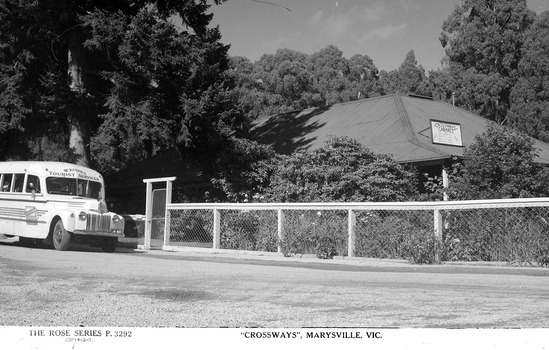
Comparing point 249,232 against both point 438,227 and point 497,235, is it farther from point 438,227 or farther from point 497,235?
point 497,235

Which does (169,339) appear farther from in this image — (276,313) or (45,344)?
(276,313)

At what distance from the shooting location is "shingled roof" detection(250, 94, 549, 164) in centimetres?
2275

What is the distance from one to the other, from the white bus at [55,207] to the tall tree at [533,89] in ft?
95.9

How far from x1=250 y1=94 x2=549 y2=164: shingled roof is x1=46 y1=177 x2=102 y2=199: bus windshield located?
812cm

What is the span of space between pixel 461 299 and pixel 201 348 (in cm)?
450

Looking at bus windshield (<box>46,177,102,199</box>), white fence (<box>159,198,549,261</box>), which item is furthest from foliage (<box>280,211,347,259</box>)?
bus windshield (<box>46,177,102,199</box>)

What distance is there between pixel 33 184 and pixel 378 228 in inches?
417

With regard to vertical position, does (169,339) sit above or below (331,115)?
below

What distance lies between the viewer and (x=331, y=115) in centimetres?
3067

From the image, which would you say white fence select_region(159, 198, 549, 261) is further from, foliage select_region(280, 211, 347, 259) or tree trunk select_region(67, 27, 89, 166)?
tree trunk select_region(67, 27, 89, 166)

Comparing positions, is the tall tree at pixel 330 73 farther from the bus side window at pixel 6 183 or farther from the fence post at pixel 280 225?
the fence post at pixel 280 225

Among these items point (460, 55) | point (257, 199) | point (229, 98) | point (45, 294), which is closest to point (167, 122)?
point (229, 98)

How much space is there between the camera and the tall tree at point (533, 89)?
40062mm

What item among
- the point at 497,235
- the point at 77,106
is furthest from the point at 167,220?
the point at 497,235
